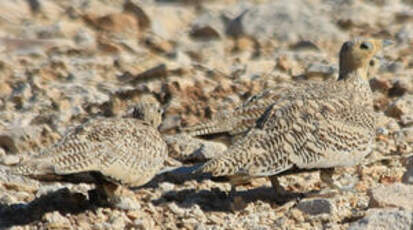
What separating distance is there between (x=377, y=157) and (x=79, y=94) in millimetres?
3669

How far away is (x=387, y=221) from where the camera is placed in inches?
258

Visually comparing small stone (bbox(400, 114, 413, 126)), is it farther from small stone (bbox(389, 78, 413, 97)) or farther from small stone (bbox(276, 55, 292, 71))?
small stone (bbox(276, 55, 292, 71))

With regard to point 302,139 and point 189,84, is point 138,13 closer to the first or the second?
point 189,84

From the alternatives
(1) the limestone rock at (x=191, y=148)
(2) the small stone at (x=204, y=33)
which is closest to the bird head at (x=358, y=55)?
(1) the limestone rock at (x=191, y=148)

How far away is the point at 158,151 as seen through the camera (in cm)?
805

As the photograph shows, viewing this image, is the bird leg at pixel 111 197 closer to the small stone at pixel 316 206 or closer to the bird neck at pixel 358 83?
the small stone at pixel 316 206

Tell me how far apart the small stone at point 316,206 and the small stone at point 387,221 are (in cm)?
70

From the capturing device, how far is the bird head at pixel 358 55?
9648mm

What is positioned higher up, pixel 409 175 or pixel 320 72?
pixel 320 72

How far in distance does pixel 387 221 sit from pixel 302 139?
1.53 metres

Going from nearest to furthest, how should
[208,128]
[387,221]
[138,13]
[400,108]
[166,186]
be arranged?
[387,221]
[166,186]
[208,128]
[400,108]
[138,13]

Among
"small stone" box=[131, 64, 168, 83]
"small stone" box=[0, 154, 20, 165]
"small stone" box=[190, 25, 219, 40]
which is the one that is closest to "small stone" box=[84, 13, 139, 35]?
"small stone" box=[190, 25, 219, 40]

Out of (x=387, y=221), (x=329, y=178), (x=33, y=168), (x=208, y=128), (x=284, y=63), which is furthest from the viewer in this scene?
(x=284, y=63)

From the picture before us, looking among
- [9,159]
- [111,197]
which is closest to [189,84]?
[9,159]
